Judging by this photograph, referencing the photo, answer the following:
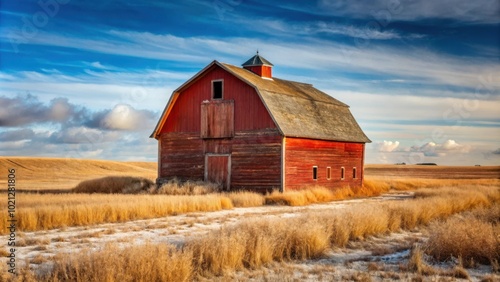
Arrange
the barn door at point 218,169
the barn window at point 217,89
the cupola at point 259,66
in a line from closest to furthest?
1. the barn door at point 218,169
2. the barn window at point 217,89
3. the cupola at point 259,66

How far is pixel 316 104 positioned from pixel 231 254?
2379 cm

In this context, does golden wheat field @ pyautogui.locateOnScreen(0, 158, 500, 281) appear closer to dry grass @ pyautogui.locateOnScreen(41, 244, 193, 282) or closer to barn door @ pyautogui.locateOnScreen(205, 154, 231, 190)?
dry grass @ pyautogui.locateOnScreen(41, 244, 193, 282)

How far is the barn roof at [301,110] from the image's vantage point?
27.8 meters

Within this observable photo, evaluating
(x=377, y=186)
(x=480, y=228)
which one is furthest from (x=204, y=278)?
(x=377, y=186)

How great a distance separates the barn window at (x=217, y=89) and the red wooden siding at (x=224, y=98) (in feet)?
0.64

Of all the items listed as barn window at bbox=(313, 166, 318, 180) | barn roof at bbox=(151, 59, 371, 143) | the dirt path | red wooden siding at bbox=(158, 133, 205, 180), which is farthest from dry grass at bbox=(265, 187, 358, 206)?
the dirt path

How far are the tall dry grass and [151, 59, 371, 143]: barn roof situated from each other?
37.7 feet

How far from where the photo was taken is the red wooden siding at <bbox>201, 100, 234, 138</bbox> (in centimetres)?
2855

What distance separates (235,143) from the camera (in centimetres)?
2836

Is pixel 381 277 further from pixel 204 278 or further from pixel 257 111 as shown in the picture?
pixel 257 111

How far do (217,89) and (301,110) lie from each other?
16.2ft

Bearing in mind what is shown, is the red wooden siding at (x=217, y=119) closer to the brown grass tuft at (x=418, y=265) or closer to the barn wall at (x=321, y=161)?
the barn wall at (x=321, y=161)

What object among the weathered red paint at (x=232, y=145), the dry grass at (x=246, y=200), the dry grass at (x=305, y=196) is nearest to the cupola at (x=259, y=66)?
the weathered red paint at (x=232, y=145)

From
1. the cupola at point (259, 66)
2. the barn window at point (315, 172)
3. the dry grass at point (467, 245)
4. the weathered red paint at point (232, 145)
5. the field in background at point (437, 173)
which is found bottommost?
the field in background at point (437, 173)
